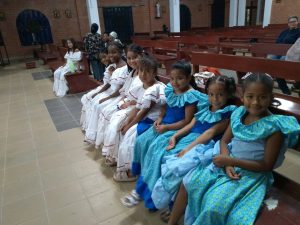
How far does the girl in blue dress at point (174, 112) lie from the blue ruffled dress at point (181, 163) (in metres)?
0.18

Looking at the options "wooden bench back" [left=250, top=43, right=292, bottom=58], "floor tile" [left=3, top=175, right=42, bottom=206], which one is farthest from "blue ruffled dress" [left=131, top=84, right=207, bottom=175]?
"wooden bench back" [left=250, top=43, right=292, bottom=58]

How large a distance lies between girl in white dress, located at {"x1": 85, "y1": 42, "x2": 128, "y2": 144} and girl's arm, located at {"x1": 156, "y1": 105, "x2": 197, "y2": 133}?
1087 mm

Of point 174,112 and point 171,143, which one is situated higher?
point 174,112

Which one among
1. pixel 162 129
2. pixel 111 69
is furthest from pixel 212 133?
pixel 111 69

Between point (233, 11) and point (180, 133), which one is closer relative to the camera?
point (180, 133)

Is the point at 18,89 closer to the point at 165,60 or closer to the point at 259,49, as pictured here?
the point at 165,60

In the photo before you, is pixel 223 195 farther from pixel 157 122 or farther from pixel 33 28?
pixel 33 28

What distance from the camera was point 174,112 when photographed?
2.08 meters

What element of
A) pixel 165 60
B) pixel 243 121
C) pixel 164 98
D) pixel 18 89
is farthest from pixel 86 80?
pixel 243 121

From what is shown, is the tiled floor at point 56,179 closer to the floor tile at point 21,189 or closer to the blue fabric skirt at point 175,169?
the floor tile at point 21,189

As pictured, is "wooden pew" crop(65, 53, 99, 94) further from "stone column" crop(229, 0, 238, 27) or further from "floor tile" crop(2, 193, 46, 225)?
"stone column" crop(229, 0, 238, 27)

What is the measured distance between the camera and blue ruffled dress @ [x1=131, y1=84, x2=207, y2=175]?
1938 mm

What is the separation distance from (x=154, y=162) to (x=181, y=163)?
31 centimetres

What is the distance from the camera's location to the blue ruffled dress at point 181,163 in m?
1.51
